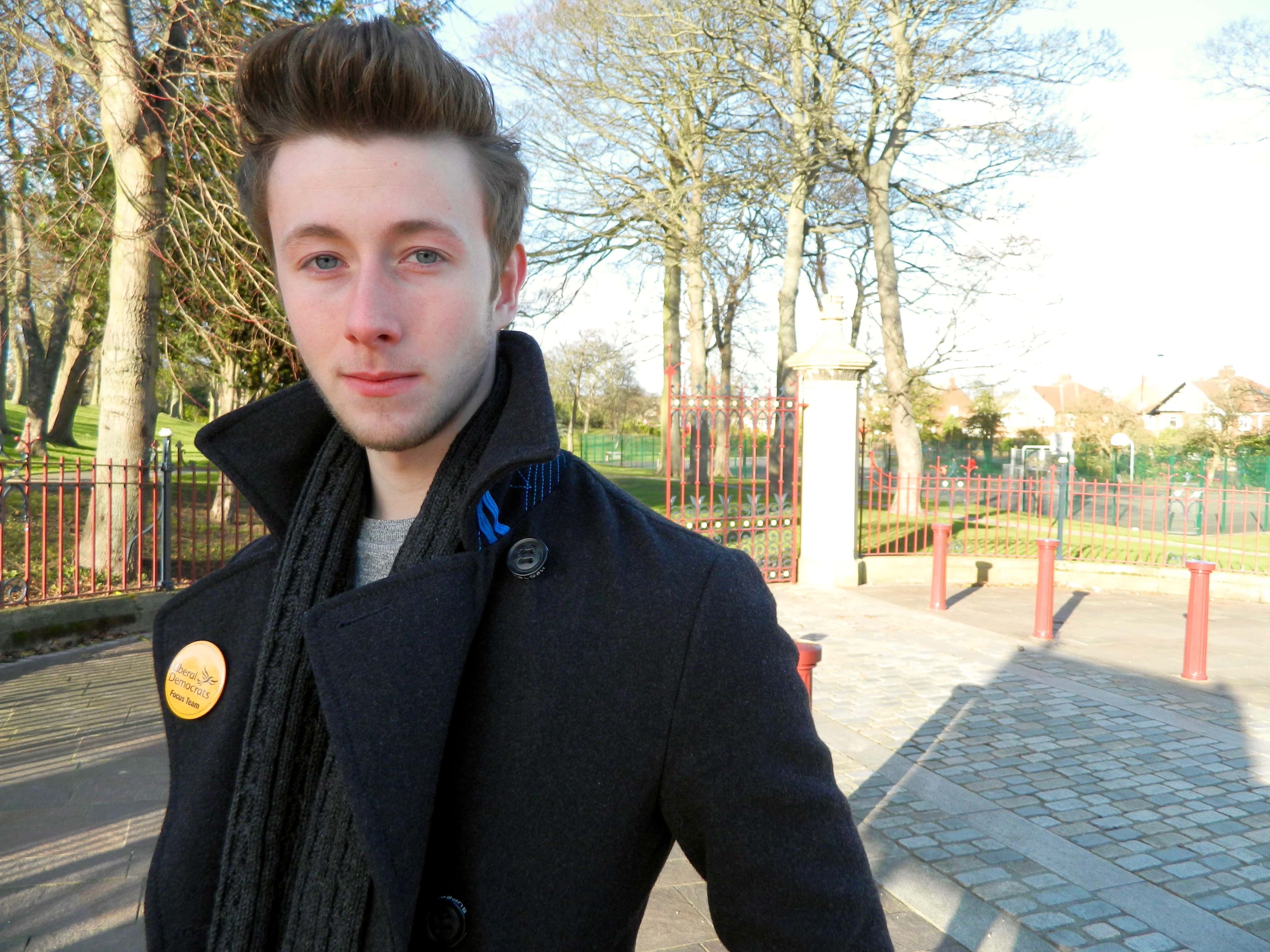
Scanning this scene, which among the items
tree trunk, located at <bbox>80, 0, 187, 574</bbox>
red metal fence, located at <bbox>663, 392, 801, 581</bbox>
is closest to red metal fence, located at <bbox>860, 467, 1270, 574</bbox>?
red metal fence, located at <bbox>663, 392, 801, 581</bbox>

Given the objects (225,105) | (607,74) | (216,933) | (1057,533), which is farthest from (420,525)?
(607,74)

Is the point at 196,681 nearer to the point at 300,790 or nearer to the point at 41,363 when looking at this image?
the point at 300,790

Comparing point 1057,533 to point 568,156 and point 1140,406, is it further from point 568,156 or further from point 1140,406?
point 1140,406

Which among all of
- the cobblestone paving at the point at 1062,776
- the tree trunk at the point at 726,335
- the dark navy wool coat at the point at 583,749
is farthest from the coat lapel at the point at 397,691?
the tree trunk at the point at 726,335

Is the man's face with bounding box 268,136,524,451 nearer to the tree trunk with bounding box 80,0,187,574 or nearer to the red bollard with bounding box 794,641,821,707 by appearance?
the red bollard with bounding box 794,641,821,707

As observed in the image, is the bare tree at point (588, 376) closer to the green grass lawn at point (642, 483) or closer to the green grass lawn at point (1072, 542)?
the green grass lawn at point (642, 483)

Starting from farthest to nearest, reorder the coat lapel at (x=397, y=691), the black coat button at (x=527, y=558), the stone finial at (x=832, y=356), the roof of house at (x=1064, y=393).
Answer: the roof of house at (x=1064, y=393), the stone finial at (x=832, y=356), the black coat button at (x=527, y=558), the coat lapel at (x=397, y=691)

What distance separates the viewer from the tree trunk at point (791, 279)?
57.5 feet

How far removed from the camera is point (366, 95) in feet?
4.59

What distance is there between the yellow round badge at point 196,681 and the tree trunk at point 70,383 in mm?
16200

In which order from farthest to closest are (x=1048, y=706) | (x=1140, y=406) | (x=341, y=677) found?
(x=1140, y=406), (x=1048, y=706), (x=341, y=677)

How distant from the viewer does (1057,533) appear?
1449 centimetres

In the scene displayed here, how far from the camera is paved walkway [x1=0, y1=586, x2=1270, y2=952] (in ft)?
12.5

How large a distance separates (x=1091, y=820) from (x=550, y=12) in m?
17.6
